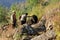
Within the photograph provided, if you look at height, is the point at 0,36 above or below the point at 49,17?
below

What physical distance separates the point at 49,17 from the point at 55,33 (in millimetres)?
3234

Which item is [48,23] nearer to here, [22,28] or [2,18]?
[22,28]

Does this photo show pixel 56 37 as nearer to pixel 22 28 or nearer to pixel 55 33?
pixel 55 33

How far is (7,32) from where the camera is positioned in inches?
770

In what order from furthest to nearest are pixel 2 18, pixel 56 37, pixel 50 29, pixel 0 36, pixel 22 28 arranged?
pixel 2 18, pixel 0 36, pixel 22 28, pixel 50 29, pixel 56 37

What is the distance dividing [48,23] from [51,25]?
25.2 inches

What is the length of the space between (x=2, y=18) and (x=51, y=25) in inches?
642

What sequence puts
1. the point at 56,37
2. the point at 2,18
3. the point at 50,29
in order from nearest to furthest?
the point at 56,37
the point at 50,29
the point at 2,18

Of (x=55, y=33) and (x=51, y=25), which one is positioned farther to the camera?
(x=51, y=25)

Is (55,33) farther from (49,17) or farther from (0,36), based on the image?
(0,36)

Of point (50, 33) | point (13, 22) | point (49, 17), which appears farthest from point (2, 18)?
point (50, 33)

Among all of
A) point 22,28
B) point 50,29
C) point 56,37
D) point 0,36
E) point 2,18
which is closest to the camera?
point 56,37

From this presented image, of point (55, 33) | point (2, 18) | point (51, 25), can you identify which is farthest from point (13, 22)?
point (2, 18)

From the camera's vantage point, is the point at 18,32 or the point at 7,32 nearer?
the point at 18,32
